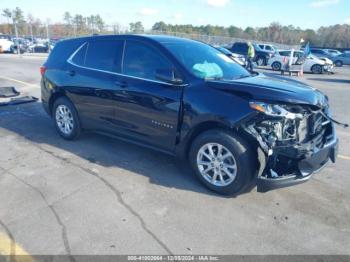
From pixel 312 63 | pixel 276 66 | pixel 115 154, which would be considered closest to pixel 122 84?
pixel 115 154

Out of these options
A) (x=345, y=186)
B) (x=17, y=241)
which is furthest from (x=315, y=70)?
(x=17, y=241)

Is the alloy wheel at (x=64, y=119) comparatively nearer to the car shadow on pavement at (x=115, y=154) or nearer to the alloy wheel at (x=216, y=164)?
the car shadow on pavement at (x=115, y=154)

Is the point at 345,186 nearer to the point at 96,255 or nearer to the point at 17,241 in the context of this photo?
the point at 96,255

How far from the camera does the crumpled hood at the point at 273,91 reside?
11.4 feet

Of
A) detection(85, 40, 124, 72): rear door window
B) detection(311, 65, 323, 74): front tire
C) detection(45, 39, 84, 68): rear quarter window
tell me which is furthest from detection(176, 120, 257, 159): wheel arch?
detection(311, 65, 323, 74): front tire

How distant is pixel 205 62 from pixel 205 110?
3.20 ft

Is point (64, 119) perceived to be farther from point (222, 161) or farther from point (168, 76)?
point (222, 161)

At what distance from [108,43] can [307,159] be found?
10.9ft

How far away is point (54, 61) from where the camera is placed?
5.77 meters

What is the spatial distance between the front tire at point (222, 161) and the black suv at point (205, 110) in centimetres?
1

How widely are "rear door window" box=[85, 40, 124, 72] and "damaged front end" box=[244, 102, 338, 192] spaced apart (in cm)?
224

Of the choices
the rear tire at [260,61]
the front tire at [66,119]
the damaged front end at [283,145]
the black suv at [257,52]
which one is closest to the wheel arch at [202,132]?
the damaged front end at [283,145]

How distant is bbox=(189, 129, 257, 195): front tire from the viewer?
3568mm

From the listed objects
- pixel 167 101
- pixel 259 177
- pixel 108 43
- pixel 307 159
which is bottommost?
pixel 259 177
